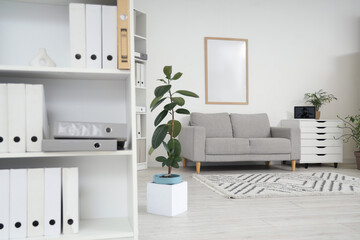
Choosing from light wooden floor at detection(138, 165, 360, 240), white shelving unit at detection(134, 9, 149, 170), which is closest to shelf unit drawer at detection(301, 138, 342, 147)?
light wooden floor at detection(138, 165, 360, 240)

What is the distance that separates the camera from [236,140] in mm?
4109

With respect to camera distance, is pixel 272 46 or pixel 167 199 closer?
pixel 167 199

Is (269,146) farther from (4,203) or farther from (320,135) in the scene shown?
(4,203)

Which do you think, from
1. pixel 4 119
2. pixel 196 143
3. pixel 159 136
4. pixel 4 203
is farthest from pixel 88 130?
pixel 196 143

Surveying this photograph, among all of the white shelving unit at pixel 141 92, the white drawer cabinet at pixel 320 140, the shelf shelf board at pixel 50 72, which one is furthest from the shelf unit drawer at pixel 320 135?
the shelf shelf board at pixel 50 72

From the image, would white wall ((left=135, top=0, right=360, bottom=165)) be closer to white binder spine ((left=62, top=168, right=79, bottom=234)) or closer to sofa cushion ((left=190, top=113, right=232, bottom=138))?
sofa cushion ((left=190, top=113, right=232, bottom=138))

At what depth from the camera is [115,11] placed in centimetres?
140

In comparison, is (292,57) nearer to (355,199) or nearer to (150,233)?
(355,199)

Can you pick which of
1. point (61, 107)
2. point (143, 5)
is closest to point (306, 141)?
point (143, 5)

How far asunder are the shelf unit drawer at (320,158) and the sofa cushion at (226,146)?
3.04 ft

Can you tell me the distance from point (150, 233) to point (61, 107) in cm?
79

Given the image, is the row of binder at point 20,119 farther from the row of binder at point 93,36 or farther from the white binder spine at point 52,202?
the row of binder at point 93,36

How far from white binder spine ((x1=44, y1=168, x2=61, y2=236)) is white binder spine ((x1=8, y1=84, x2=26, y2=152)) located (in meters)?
0.15

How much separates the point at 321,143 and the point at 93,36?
13.0 ft
